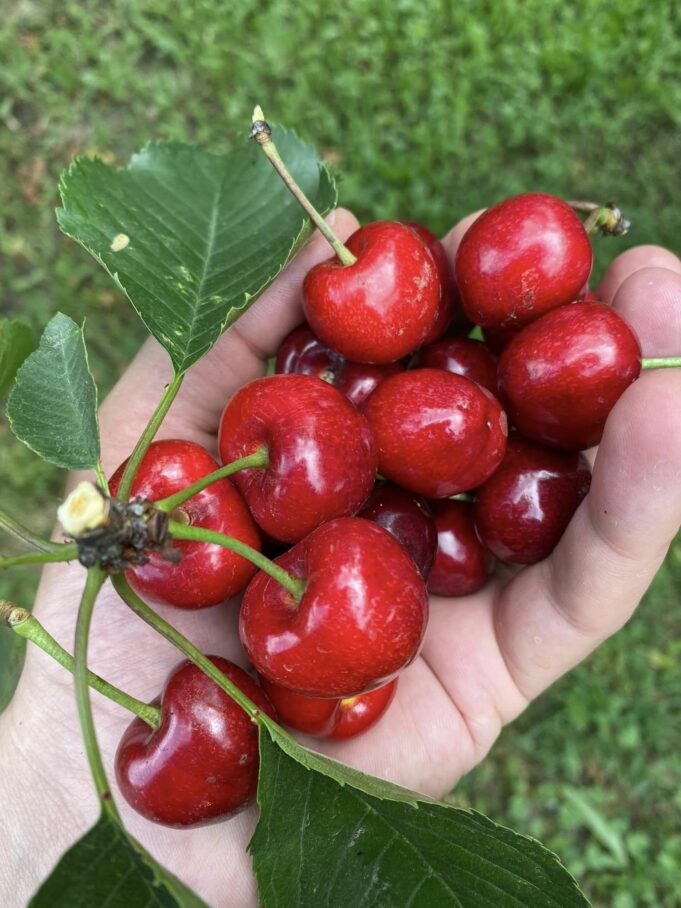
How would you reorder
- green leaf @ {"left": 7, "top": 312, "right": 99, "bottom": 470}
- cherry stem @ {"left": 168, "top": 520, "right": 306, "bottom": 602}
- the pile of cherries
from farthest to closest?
green leaf @ {"left": 7, "top": 312, "right": 99, "bottom": 470} < the pile of cherries < cherry stem @ {"left": 168, "top": 520, "right": 306, "bottom": 602}

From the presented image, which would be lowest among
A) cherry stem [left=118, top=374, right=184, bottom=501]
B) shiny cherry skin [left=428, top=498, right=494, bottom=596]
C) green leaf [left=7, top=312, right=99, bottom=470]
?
shiny cherry skin [left=428, top=498, right=494, bottom=596]

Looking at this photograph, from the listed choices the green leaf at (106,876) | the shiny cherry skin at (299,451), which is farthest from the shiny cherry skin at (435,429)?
the green leaf at (106,876)

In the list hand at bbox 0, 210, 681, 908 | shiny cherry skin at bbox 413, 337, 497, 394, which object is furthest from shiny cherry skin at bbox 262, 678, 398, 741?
shiny cherry skin at bbox 413, 337, 497, 394

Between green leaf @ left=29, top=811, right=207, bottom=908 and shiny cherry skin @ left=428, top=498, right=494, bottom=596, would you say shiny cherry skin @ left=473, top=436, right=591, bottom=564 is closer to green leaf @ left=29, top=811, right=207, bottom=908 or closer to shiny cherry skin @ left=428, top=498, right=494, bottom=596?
shiny cherry skin @ left=428, top=498, right=494, bottom=596

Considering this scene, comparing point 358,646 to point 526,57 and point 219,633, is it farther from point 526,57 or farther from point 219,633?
point 526,57

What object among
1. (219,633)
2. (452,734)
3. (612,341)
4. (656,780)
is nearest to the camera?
(612,341)

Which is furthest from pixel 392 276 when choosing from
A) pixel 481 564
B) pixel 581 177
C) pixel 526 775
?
pixel 526 775

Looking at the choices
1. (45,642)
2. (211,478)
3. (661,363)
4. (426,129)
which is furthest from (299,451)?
(426,129)
